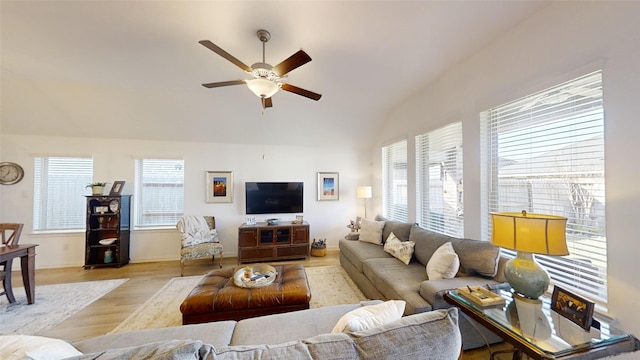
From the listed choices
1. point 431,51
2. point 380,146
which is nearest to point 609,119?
point 431,51

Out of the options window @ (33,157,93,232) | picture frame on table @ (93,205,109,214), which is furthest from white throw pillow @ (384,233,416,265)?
window @ (33,157,93,232)

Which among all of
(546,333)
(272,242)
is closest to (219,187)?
(272,242)

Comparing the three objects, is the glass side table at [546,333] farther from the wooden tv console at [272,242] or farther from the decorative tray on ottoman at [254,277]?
the wooden tv console at [272,242]

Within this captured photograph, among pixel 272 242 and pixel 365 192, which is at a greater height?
pixel 365 192

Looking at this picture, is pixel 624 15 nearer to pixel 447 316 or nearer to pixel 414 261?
pixel 447 316

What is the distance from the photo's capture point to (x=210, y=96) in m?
Result: 3.66

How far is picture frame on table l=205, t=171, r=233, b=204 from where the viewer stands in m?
4.56

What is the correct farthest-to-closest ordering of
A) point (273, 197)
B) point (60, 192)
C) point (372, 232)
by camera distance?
point (273, 197), point (60, 192), point (372, 232)

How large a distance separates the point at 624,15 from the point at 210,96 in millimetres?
4388

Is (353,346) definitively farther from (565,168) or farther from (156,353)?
(565,168)

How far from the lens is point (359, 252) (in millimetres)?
3213

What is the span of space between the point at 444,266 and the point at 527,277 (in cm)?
66

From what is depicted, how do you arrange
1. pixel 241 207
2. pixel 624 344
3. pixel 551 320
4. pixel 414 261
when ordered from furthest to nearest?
pixel 241 207, pixel 414 261, pixel 551 320, pixel 624 344

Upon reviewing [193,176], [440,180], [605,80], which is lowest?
[440,180]
